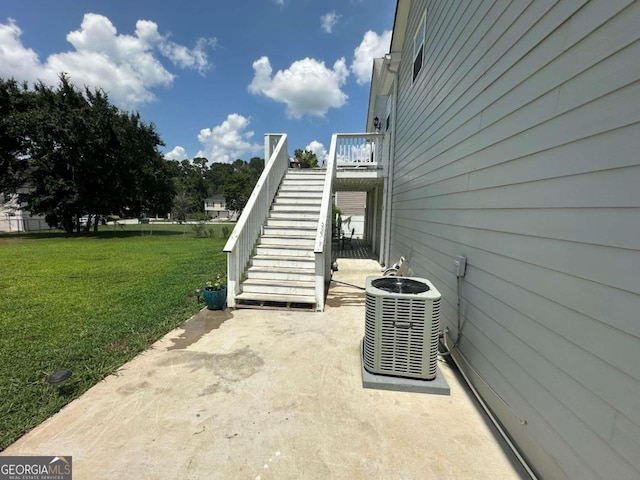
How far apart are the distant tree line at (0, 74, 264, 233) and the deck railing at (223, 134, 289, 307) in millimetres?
14916

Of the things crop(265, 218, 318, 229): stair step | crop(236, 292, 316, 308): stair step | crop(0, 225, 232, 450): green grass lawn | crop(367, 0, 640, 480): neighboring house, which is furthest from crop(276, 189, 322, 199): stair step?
crop(367, 0, 640, 480): neighboring house

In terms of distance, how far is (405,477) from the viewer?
63.9 inches

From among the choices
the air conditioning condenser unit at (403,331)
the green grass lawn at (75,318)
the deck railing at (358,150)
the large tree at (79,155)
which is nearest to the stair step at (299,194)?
the deck railing at (358,150)

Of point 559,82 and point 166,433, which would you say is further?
point 166,433

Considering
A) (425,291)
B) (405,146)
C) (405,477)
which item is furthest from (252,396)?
(405,146)

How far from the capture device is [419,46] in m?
5.09

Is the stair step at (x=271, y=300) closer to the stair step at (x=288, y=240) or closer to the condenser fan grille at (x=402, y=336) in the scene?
the stair step at (x=288, y=240)

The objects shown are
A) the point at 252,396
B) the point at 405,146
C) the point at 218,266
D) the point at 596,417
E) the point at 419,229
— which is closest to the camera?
the point at 596,417

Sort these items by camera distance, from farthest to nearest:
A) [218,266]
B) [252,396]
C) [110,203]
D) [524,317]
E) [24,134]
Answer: [110,203] < [24,134] < [218,266] < [252,396] < [524,317]

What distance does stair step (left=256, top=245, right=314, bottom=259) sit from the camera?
531 centimetres

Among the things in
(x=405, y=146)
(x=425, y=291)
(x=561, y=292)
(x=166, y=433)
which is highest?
(x=405, y=146)

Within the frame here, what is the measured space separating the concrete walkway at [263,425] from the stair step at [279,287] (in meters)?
1.56

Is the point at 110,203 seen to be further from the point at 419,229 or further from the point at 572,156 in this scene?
the point at 572,156

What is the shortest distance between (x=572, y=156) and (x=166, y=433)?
298cm
